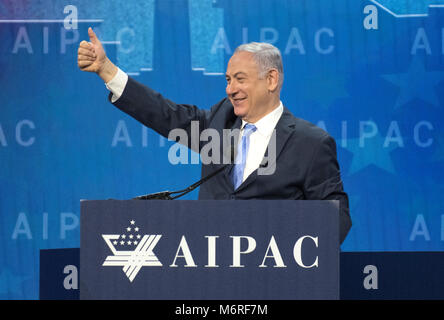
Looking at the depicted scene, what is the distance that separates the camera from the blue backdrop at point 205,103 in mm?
3533

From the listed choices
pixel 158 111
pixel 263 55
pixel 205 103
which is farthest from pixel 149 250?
pixel 205 103

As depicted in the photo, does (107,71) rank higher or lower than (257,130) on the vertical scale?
higher

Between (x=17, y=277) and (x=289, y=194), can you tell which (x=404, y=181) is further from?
(x=17, y=277)

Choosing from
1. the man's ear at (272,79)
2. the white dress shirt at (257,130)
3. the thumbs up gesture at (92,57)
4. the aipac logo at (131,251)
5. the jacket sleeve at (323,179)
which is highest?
the thumbs up gesture at (92,57)

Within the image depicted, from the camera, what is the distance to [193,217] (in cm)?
175

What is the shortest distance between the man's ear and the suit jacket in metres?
0.11

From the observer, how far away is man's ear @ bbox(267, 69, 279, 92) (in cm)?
248

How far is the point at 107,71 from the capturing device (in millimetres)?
2293

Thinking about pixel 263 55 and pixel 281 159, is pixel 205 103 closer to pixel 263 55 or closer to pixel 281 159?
pixel 263 55

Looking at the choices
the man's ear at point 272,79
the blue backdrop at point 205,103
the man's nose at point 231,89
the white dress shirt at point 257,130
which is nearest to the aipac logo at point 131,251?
the white dress shirt at point 257,130

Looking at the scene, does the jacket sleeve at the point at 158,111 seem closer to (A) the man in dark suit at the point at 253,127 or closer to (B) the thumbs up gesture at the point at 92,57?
(A) the man in dark suit at the point at 253,127

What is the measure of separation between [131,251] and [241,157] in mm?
765

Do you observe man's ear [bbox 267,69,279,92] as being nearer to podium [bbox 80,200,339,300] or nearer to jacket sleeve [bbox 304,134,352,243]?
jacket sleeve [bbox 304,134,352,243]
